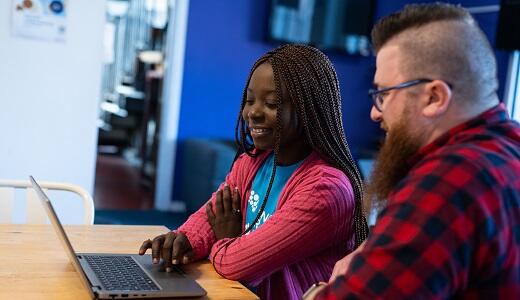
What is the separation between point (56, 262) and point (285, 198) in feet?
1.86

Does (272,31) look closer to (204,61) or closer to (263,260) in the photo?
(204,61)

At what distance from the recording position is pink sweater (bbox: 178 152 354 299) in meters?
1.49

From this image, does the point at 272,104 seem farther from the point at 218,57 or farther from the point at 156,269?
the point at 218,57

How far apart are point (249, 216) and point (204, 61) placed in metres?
3.51

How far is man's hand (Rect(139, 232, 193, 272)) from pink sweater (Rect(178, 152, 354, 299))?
0.03 m

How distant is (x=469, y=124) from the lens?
1.01 meters

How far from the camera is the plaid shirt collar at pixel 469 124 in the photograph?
1.01 metres

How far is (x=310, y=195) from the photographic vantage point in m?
1.52

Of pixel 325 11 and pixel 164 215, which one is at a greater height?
pixel 325 11

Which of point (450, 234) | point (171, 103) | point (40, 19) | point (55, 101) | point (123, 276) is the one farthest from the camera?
point (171, 103)

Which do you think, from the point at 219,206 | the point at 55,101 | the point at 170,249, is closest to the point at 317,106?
the point at 219,206

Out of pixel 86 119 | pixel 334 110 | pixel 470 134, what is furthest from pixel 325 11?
pixel 470 134

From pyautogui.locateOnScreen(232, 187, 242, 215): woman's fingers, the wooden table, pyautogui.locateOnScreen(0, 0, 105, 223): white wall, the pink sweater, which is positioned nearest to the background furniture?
pyautogui.locateOnScreen(0, 0, 105, 223): white wall

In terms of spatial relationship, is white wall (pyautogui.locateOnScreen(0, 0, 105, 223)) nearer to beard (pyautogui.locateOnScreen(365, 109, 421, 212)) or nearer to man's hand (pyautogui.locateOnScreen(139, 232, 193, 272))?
man's hand (pyautogui.locateOnScreen(139, 232, 193, 272))
